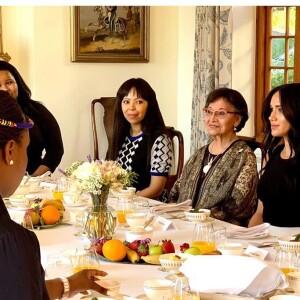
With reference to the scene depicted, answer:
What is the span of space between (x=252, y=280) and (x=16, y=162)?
807mm

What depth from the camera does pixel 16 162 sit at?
1696 millimetres

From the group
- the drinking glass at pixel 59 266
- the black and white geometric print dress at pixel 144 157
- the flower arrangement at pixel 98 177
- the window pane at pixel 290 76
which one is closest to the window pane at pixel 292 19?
the window pane at pixel 290 76

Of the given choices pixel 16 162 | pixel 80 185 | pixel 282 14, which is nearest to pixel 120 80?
pixel 282 14

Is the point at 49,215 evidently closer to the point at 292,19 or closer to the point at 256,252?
the point at 256,252

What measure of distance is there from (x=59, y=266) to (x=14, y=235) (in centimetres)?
74

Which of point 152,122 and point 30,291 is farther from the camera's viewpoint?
point 152,122

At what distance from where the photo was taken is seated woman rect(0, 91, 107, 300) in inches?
63.4

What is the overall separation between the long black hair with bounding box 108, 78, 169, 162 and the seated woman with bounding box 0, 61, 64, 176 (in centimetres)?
56

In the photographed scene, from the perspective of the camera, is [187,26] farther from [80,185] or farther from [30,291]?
[30,291]

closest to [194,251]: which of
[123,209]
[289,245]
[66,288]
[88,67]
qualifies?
[289,245]

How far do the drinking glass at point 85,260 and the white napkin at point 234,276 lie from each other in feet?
1.35

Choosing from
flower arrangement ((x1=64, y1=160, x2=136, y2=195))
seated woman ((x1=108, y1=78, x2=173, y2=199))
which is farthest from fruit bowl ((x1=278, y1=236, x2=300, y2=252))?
seated woman ((x1=108, y1=78, x2=173, y2=199))

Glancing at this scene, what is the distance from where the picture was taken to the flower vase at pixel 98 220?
303cm

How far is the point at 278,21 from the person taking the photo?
6043mm
